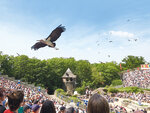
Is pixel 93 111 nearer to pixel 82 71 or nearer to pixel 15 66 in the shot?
pixel 15 66

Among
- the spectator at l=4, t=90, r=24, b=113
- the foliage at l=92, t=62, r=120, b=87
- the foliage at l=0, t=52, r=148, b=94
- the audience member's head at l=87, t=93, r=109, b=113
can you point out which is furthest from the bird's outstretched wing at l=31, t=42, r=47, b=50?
the foliage at l=92, t=62, r=120, b=87

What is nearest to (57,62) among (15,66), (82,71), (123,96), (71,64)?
(71,64)

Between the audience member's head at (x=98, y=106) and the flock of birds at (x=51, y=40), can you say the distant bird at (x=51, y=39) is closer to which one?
the flock of birds at (x=51, y=40)

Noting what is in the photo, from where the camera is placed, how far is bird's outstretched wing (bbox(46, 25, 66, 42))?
19.1ft

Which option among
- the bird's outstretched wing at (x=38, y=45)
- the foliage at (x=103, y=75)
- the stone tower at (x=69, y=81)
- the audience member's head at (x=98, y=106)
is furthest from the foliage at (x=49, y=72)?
the audience member's head at (x=98, y=106)

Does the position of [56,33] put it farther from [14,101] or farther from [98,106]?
[98,106]

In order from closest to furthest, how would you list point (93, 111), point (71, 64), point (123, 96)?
1. point (93, 111)
2. point (123, 96)
3. point (71, 64)

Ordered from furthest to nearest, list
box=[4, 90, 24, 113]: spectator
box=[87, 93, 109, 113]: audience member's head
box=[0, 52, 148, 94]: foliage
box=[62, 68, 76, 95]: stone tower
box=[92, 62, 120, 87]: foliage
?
box=[92, 62, 120, 87]: foliage < box=[62, 68, 76, 95]: stone tower < box=[0, 52, 148, 94]: foliage < box=[4, 90, 24, 113]: spectator < box=[87, 93, 109, 113]: audience member's head

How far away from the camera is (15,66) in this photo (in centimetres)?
4281

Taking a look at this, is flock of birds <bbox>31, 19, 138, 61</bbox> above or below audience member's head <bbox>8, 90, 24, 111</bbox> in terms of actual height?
above

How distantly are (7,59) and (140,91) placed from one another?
3847 cm

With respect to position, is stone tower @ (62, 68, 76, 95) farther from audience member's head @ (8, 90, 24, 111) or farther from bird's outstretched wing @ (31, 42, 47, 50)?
audience member's head @ (8, 90, 24, 111)

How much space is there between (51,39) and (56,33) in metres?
0.35

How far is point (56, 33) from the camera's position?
594cm
